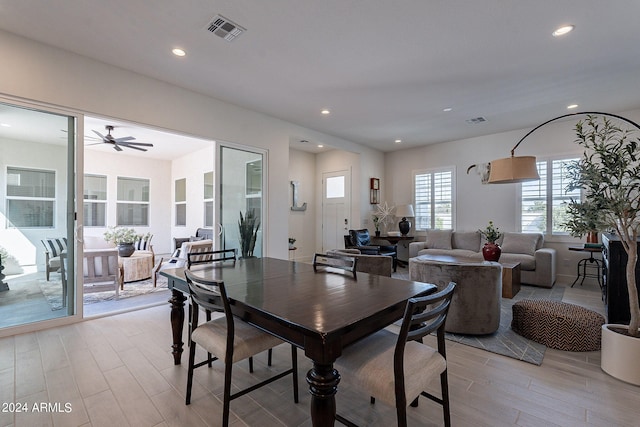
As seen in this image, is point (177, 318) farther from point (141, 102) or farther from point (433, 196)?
point (433, 196)

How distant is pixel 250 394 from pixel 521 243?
540 centimetres

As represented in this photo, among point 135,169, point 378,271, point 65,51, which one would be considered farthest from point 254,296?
point 135,169

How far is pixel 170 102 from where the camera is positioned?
374cm

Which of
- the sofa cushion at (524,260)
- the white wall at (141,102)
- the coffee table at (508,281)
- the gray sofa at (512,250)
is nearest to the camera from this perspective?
the white wall at (141,102)

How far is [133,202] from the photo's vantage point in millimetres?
7469

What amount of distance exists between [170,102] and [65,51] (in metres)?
1.06

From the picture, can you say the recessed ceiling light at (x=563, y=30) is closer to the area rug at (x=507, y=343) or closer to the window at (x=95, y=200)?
the area rug at (x=507, y=343)

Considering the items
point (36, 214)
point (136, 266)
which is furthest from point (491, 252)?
point (136, 266)

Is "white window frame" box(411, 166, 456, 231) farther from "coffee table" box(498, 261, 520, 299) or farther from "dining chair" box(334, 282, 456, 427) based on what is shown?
"dining chair" box(334, 282, 456, 427)

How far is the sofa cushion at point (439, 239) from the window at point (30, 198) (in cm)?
631

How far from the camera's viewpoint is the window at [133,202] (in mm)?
7270

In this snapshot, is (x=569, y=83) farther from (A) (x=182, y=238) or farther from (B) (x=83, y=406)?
(A) (x=182, y=238)

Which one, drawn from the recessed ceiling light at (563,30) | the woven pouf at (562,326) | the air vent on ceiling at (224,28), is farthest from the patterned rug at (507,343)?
the air vent on ceiling at (224,28)

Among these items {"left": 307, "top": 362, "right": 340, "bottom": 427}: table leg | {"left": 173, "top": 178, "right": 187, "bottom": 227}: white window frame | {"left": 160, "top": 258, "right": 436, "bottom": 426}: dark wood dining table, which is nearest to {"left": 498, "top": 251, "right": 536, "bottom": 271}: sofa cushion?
{"left": 160, "top": 258, "right": 436, "bottom": 426}: dark wood dining table
